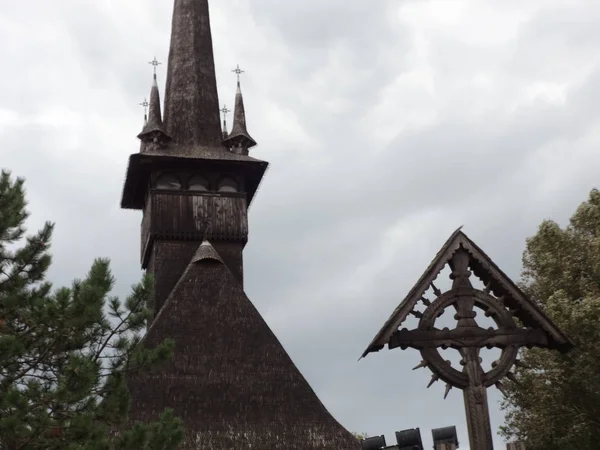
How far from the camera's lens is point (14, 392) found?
12.7 meters

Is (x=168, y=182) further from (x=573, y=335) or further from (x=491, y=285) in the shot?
(x=491, y=285)

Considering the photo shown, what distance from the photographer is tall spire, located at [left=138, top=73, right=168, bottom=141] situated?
32.3 m

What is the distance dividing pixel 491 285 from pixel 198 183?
20.9 metres

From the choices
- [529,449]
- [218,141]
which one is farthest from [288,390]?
[218,141]

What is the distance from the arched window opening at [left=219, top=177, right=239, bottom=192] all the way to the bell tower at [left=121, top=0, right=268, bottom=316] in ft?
0.11

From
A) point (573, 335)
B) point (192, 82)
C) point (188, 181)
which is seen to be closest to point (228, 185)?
point (188, 181)

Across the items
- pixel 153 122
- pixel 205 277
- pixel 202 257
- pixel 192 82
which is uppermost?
pixel 192 82

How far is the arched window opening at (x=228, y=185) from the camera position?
104ft

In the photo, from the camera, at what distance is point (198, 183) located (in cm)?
3150

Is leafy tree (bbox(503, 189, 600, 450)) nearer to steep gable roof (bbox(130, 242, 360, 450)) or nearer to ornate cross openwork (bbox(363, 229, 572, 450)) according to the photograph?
steep gable roof (bbox(130, 242, 360, 450))

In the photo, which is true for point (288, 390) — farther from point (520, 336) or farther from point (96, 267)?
point (520, 336)

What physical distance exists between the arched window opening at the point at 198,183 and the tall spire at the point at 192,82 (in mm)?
1713

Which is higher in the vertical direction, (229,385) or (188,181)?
(188,181)

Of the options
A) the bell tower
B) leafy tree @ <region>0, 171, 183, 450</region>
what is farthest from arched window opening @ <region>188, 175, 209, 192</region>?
leafy tree @ <region>0, 171, 183, 450</region>
